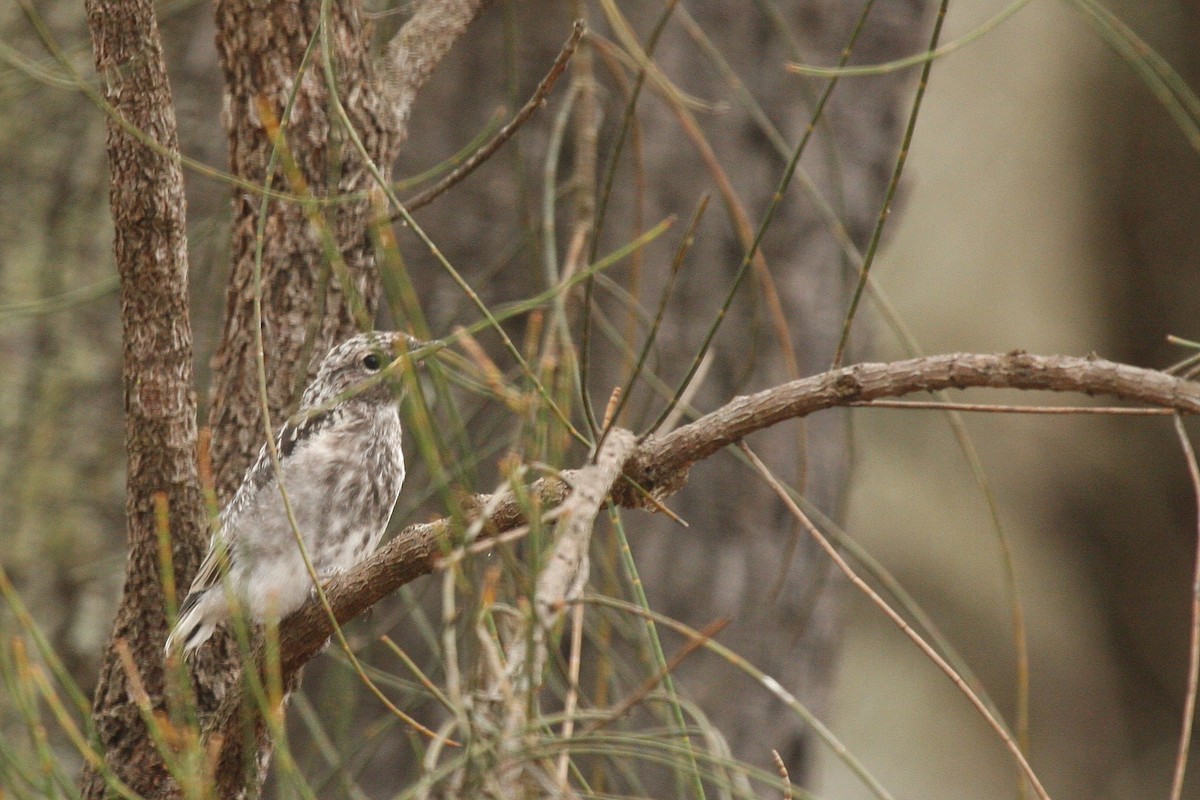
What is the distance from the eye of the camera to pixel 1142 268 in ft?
25.2

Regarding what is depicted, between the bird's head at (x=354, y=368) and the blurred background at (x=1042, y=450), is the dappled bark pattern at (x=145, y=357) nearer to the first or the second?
the bird's head at (x=354, y=368)

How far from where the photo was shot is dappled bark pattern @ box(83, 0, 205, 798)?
6.78 ft

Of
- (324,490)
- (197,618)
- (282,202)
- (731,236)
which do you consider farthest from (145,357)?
(731,236)

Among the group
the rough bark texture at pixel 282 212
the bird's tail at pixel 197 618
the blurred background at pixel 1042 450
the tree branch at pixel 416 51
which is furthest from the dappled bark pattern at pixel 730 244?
the blurred background at pixel 1042 450

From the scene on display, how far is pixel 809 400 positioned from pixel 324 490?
1420 mm

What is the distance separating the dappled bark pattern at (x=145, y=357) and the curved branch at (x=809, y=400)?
1.58 ft

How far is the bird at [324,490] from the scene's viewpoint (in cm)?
273

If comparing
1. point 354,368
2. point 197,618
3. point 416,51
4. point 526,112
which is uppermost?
point 416,51

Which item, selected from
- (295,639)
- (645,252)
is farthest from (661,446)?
(645,252)

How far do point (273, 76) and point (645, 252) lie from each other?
1.90 m

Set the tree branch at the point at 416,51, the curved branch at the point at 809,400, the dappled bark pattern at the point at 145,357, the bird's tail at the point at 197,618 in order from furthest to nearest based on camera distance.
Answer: the tree branch at the point at 416,51 < the bird's tail at the point at 197,618 < the dappled bark pattern at the point at 145,357 < the curved branch at the point at 809,400

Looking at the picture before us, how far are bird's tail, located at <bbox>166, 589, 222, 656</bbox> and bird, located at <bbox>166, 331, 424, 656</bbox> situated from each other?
87mm

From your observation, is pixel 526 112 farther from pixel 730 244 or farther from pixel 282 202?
pixel 730 244

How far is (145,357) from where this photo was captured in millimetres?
2158
